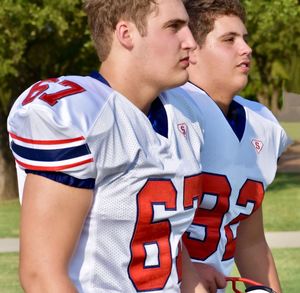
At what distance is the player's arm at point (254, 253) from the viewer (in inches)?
169

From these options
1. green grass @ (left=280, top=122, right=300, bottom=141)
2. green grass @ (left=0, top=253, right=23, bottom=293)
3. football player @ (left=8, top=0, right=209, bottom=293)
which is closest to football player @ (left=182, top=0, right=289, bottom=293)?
football player @ (left=8, top=0, right=209, bottom=293)

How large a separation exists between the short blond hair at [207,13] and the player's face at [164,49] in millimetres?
888

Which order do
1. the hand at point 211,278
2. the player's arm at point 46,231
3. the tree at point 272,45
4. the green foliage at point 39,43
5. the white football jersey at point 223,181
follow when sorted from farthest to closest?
1. the tree at point 272,45
2. the green foliage at point 39,43
3. the white football jersey at point 223,181
4. the hand at point 211,278
5. the player's arm at point 46,231

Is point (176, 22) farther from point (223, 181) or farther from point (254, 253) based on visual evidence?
point (254, 253)

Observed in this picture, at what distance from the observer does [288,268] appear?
11984 millimetres

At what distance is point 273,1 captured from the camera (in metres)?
20.7

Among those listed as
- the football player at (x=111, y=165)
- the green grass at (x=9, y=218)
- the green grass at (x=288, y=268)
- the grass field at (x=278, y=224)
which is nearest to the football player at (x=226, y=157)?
the football player at (x=111, y=165)

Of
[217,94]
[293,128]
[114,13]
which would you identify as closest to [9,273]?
[217,94]

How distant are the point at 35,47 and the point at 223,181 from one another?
1702 cm

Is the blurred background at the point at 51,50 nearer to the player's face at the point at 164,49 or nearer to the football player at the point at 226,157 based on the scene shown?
the football player at the point at 226,157

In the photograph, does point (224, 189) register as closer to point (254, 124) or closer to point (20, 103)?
point (254, 124)

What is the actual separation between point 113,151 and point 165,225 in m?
0.34

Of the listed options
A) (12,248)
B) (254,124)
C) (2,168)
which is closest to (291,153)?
(2,168)

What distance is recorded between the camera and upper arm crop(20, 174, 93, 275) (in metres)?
2.90
